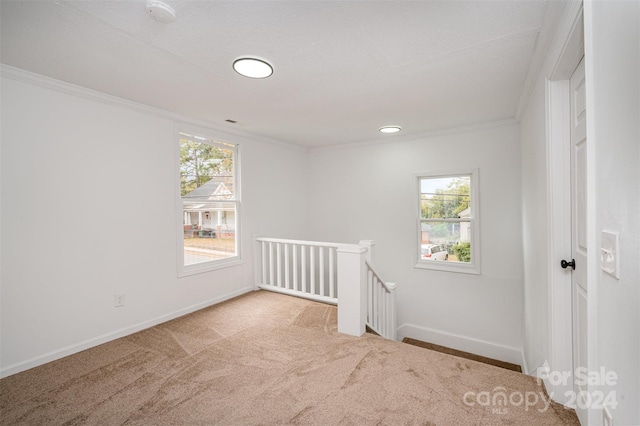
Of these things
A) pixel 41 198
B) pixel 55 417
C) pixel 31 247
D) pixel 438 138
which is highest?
pixel 438 138

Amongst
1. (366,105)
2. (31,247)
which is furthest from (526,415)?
(31,247)

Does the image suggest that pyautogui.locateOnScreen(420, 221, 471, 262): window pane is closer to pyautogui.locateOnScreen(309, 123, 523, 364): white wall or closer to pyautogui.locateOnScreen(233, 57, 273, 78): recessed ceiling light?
pyautogui.locateOnScreen(309, 123, 523, 364): white wall

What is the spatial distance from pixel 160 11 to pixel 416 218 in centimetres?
393

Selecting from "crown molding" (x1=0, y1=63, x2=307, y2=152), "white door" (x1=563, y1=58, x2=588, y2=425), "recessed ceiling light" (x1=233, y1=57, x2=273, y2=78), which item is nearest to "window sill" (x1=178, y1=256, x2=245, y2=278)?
→ "crown molding" (x1=0, y1=63, x2=307, y2=152)

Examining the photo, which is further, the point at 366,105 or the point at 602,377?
the point at 366,105

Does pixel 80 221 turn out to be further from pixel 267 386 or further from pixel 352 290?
pixel 352 290

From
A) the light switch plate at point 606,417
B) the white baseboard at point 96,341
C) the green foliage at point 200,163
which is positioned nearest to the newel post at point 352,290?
the white baseboard at point 96,341

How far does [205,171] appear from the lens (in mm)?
3830

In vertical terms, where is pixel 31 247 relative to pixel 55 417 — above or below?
above

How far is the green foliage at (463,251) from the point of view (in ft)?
13.9

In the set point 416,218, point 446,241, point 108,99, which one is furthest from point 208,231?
point 446,241

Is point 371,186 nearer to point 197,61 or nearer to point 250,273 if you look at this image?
point 250,273

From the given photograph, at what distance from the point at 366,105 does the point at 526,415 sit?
2849 mm

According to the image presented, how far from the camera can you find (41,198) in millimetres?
2445
